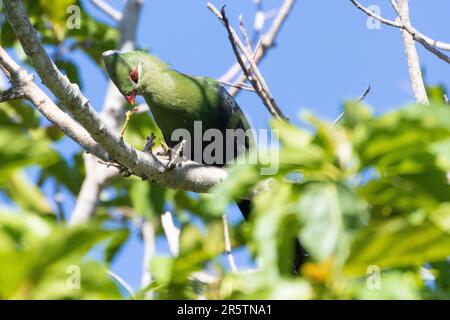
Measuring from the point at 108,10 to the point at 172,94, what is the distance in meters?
2.33

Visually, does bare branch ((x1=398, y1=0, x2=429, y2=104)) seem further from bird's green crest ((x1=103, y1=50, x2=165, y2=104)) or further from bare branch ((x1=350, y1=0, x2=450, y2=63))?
bird's green crest ((x1=103, y1=50, x2=165, y2=104))

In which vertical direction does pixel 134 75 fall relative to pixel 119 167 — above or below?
above

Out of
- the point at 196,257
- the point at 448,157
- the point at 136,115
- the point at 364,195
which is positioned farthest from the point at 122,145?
the point at 136,115

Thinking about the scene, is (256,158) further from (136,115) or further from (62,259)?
(136,115)

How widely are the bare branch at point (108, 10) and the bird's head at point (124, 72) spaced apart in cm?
189

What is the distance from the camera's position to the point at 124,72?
505cm

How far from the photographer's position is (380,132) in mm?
1453

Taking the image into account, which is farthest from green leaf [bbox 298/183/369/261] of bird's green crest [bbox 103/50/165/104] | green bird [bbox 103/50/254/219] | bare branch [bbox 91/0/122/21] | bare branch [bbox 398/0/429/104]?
bare branch [bbox 91/0/122/21]

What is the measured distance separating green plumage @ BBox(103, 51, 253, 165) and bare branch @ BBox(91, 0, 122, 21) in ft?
5.87

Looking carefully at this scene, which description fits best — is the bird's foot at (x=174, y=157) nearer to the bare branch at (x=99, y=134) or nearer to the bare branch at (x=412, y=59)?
the bare branch at (x=99, y=134)

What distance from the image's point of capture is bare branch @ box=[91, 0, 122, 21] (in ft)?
22.8

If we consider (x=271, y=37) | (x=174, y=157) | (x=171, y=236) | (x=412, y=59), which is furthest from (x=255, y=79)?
(x=271, y=37)

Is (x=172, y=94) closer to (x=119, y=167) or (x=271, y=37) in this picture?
(x=271, y=37)

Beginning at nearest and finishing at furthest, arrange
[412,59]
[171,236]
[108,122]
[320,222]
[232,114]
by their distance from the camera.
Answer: [320,222]
[412,59]
[171,236]
[232,114]
[108,122]
